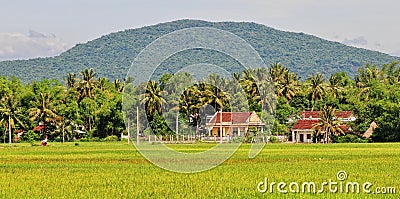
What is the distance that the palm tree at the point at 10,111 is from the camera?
6398cm

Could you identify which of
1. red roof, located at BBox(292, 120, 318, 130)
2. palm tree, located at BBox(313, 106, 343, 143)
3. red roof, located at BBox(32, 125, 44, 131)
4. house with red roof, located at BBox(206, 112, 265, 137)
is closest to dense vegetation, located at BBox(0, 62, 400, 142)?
palm tree, located at BBox(313, 106, 343, 143)

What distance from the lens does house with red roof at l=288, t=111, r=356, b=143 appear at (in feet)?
224

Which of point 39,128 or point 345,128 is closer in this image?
point 345,128

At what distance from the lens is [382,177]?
1947 centimetres

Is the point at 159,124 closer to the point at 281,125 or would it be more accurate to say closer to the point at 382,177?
the point at 281,125

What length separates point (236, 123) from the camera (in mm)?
64688
